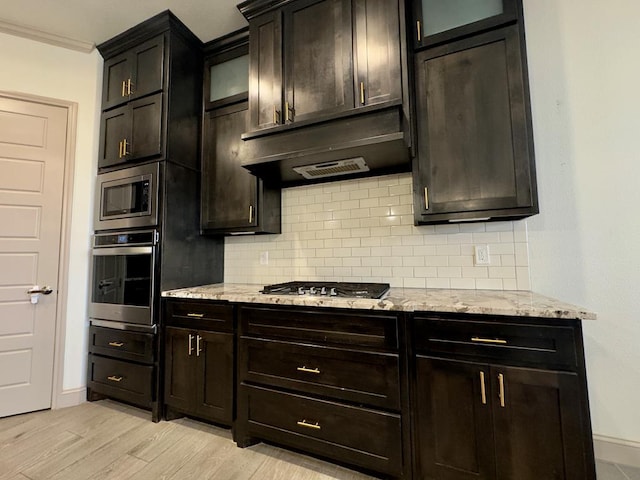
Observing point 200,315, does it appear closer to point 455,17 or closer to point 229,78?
point 229,78

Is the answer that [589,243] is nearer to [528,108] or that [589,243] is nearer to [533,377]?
[528,108]

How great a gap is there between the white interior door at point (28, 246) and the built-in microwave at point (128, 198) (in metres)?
0.34

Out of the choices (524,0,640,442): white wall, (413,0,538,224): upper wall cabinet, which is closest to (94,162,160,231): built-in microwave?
(413,0,538,224): upper wall cabinet

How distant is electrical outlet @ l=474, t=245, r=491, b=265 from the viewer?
74.3 inches

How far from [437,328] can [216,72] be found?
265cm

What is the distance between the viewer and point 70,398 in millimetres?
2352

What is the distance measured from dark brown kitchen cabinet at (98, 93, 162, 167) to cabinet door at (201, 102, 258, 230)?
0.38 meters

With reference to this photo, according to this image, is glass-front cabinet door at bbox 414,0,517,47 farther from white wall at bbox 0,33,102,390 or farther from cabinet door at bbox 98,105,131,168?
white wall at bbox 0,33,102,390

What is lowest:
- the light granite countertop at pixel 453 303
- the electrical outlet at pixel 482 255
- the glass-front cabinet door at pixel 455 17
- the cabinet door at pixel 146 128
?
the light granite countertop at pixel 453 303

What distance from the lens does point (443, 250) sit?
6.57ft

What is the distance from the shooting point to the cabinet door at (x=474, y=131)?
1602 mm

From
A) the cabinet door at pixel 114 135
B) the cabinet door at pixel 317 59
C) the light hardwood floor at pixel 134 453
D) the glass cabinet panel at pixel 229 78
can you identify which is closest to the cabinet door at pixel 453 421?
the light hardwood floor at pixel 134 453

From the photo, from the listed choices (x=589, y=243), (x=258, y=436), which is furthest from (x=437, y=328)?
(x=258, y=436)

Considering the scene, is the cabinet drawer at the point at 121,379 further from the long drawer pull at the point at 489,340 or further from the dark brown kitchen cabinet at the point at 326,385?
the long drawer pull at the point at 489,340
